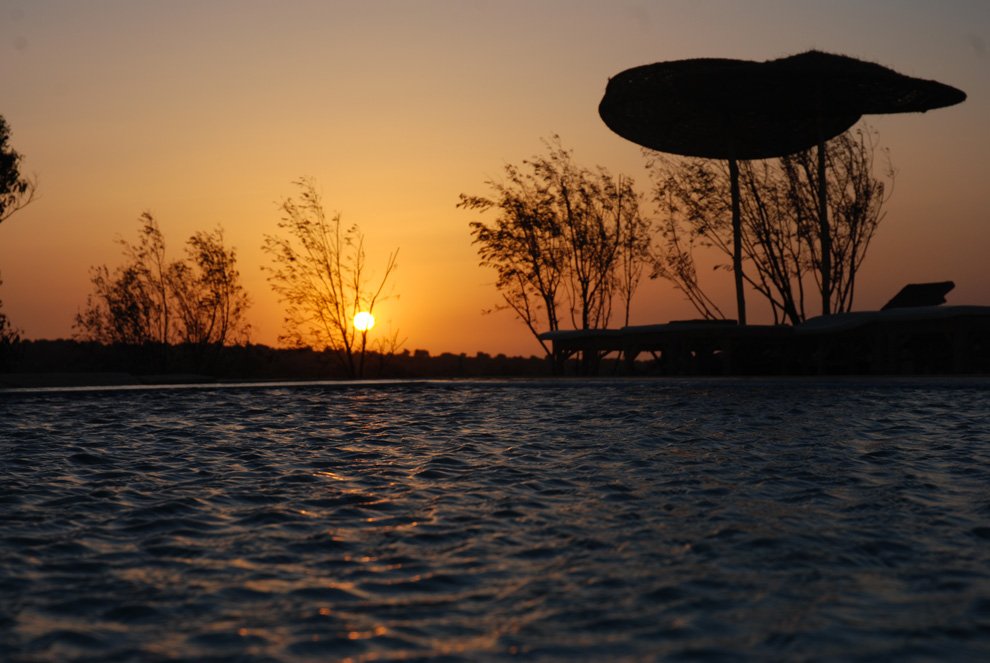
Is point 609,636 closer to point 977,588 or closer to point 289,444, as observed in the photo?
point 977,588

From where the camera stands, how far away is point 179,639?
3.26 meters

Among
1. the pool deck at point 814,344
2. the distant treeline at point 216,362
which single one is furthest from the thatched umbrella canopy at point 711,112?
the distant treeline at point 216,362

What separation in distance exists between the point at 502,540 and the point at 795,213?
17.0 metres

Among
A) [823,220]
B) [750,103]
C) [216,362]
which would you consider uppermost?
[750,103]

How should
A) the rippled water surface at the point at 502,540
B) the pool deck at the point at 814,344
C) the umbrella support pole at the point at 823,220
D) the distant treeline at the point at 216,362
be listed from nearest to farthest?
1. the rippled water surface at the point at 502,540
2. the pool deck at the point at 814,344
3. the umbrella support pole at the point at 823,220
4. the distant treeline at the point at 216,362

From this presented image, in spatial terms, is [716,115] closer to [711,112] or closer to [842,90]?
[711,112]

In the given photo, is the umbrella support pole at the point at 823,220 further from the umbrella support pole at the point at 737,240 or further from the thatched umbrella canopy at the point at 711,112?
the umbrella support pole at the point at 737,240

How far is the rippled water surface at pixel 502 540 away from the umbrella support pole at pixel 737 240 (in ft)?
28.6

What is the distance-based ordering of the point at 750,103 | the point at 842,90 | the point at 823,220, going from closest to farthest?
the point at 842,90 → the point at 750,103 → the point at 823,220

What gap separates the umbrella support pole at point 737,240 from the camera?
1741 centimetres

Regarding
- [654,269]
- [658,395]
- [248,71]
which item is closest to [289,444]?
[658,395]

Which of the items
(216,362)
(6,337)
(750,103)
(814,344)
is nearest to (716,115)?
(750,103)

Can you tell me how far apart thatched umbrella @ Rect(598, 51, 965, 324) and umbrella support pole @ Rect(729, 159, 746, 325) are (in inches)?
0.7

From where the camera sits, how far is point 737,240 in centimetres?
→ 1777
